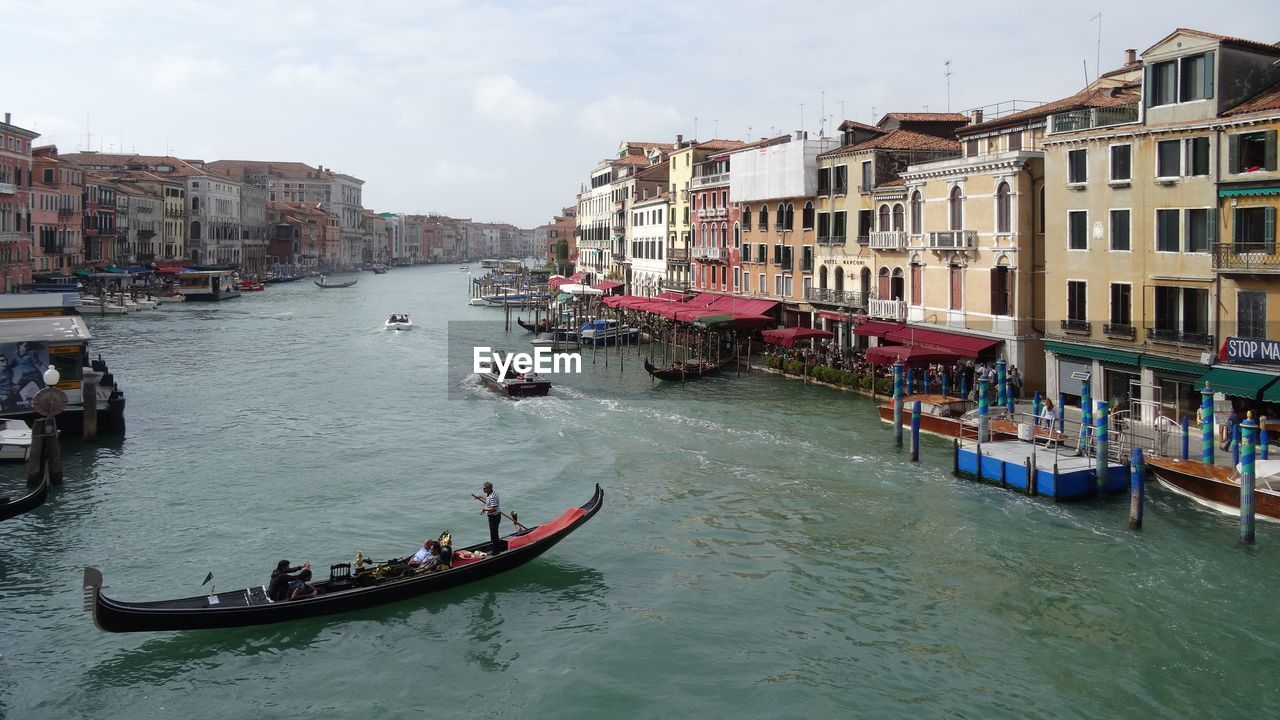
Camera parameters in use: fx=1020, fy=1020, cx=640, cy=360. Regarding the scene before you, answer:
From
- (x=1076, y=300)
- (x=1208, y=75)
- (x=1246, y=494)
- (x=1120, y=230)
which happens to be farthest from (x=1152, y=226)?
(x=1246, y=494)

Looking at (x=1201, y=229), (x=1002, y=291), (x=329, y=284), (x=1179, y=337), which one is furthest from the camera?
(x=329, y=284)

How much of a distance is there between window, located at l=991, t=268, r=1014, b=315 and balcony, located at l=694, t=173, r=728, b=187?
71.2 ft

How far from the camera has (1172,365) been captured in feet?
72.3

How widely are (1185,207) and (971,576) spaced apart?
37.2 ft

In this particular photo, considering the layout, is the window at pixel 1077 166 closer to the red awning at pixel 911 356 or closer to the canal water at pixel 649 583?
the red awning at pixel 911 356

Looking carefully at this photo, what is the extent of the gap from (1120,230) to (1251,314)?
374 cm

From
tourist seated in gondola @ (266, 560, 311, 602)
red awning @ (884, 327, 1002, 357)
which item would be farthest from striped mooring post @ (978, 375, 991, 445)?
tourist seated in gondola @ (266, 560, 311, 602)

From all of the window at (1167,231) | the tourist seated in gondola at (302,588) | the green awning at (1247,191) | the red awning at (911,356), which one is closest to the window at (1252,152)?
the green awning at (1247,191)

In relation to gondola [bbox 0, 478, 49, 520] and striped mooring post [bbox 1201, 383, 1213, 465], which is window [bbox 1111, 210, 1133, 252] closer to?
striped mooring post [bbox 1201, 383, 1213, 465]

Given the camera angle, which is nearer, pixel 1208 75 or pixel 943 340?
pixel 1208 75

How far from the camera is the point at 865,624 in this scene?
13891 millimetres

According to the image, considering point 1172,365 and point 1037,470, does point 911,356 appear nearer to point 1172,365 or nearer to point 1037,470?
point 1172,365

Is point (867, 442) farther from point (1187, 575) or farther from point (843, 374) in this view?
point (1187, 575)

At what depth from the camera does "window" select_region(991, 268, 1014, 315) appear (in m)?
27.9
